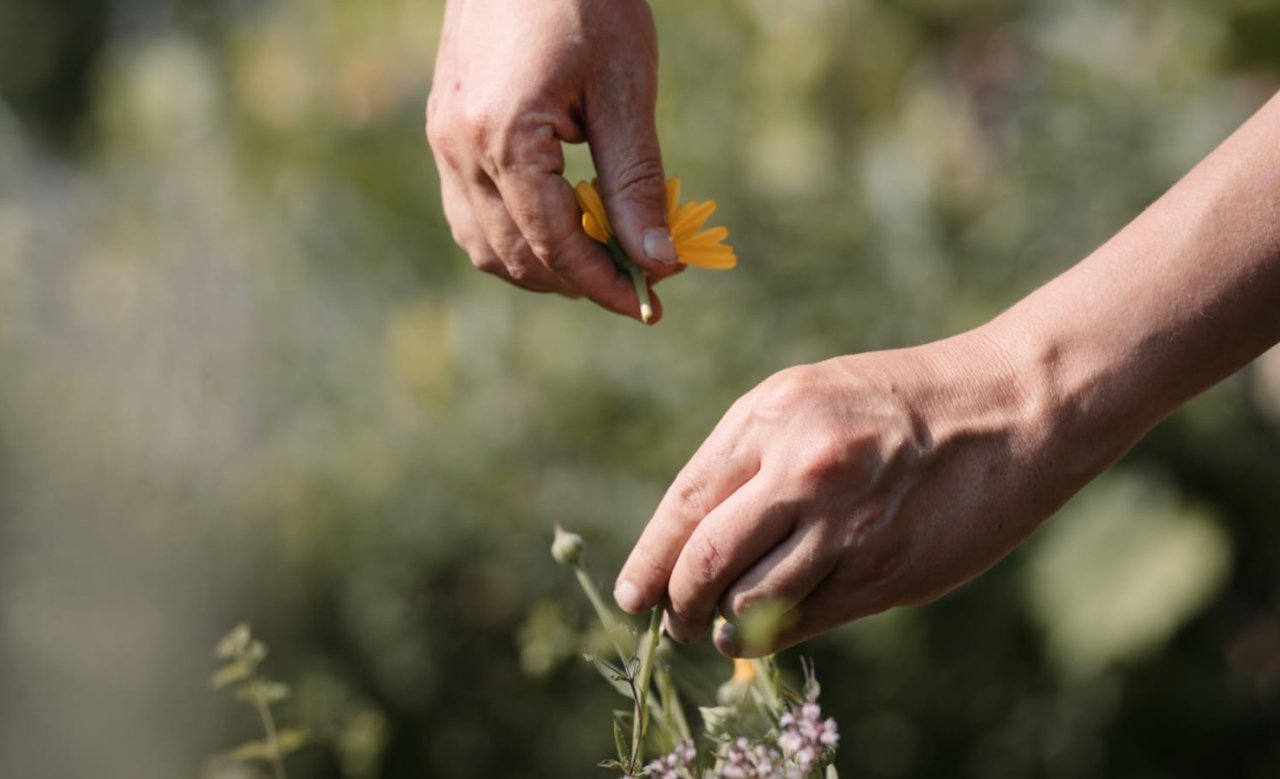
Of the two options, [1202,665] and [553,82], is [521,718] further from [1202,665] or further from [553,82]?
[553,82]

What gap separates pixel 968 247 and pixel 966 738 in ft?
2.87

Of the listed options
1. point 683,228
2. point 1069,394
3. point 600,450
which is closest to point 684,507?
point 1069,394

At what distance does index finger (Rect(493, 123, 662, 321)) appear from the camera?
1.12 m

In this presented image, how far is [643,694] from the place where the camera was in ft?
2.83

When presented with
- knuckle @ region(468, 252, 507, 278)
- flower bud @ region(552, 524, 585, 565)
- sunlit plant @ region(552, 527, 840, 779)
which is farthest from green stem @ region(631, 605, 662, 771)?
knuckle @ region(468, 252, 507, 278)

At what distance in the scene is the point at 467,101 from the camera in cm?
115

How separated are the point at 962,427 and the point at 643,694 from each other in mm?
252

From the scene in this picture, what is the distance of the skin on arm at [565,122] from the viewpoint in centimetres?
112

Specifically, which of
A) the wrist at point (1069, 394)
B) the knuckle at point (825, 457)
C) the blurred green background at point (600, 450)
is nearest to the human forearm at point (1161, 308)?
the wrist at point (1069, 394)

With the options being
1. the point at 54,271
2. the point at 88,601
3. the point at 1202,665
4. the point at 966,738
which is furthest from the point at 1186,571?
the point at 54,271

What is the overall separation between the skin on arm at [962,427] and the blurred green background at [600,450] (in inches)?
51.5

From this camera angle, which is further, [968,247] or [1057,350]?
[968,247]

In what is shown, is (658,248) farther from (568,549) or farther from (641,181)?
(568,549)

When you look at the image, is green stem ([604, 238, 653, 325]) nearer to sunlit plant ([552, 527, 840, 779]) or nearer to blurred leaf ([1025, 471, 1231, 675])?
sunlit plant ([552, 527, 840, 779])
